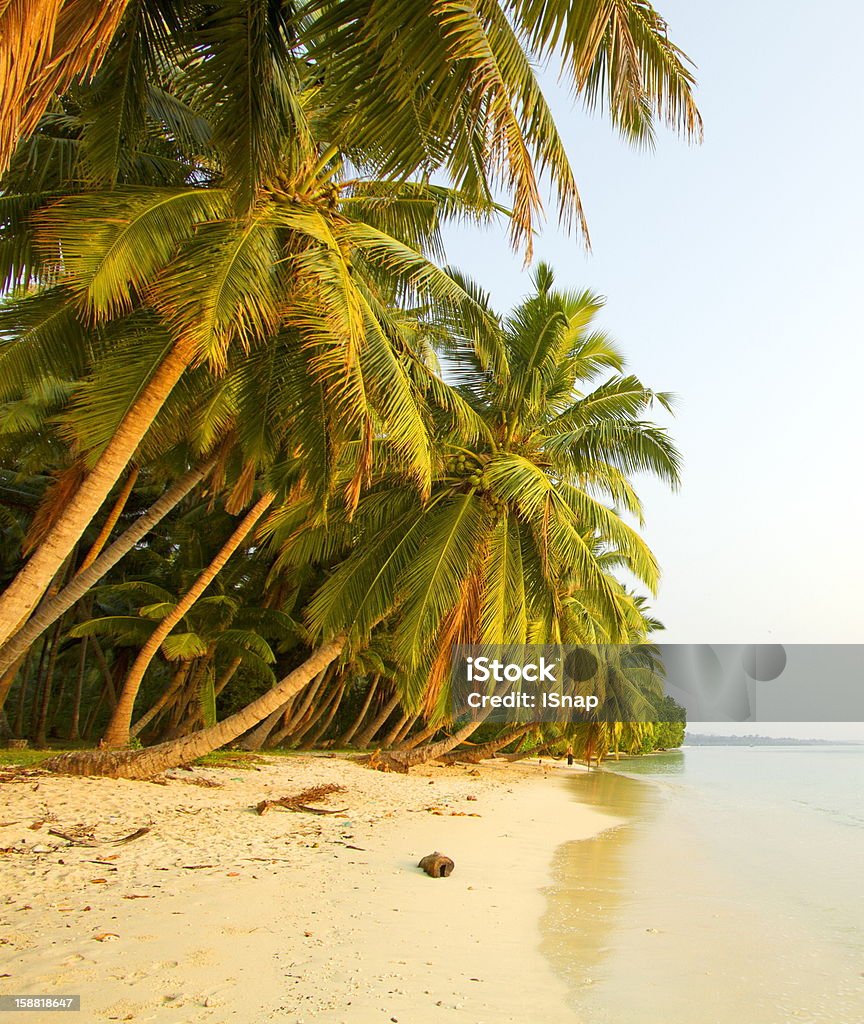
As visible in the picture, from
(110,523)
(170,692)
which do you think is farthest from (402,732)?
(110,523)

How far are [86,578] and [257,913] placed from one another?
633 centimetres

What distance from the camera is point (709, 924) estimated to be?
20.0 feet

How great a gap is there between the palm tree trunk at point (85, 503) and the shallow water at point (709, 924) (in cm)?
477

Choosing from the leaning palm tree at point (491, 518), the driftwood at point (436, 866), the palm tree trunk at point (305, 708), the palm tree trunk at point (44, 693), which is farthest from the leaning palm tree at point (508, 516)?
the palm tree trunk at point (44, 693)

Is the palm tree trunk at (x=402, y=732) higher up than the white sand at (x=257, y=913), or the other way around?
the white sand at (x=257, y=913)

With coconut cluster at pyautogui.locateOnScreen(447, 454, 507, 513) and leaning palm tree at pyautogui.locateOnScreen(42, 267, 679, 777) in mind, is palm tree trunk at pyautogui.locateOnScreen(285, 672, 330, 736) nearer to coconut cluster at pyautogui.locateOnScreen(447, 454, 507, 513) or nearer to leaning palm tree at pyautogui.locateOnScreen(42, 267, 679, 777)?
leaning palm tree at pyautogui.locateOnScreen(42, 267, 679, 777)

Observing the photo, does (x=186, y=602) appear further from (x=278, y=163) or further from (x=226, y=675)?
(x=226, y=675)

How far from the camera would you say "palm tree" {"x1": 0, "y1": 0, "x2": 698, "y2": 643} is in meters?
4.11

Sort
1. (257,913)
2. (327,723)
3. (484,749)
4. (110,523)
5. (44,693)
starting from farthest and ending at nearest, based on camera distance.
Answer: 1. (327,723)
2. (484,749)
3. (44,693)
4. (110,523)
5. (257,913)

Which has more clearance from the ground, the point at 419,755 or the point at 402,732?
the point at 419,755

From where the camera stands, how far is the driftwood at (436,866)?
21.9 feet

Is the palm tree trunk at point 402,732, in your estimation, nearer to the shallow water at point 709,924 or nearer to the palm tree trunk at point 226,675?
the palm tree trunk at point 226,675

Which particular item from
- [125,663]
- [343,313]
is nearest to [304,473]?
[343,313]

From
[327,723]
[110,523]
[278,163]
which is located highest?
[278,163]
